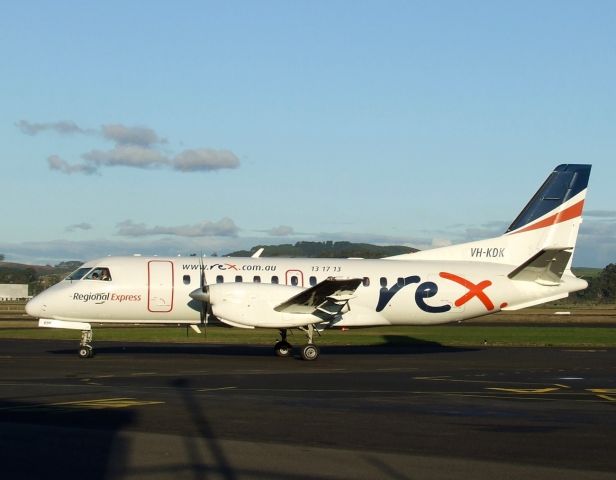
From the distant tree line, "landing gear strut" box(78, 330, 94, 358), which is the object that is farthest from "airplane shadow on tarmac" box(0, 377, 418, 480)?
the distant tree line

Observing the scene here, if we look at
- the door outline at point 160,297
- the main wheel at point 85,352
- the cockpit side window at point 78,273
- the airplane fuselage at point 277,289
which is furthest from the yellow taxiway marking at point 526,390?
the cockpit side window at point 78,273

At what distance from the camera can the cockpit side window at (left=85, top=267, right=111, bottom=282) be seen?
28.7m

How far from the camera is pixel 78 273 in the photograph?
28953 mm

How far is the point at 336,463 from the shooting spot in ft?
34.1

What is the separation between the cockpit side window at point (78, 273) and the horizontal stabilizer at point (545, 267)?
46.6ft

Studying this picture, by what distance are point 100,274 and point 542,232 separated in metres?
15.4

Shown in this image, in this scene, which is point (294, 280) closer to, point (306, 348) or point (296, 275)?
point (296, 275)

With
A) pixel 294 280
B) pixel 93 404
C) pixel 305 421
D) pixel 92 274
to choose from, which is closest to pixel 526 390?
pixel 305 421

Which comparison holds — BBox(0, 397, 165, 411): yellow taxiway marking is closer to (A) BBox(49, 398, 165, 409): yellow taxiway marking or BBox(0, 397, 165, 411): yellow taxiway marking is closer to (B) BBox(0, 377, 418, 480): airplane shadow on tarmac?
(A) BBox(49, 398, 165, 409): yellow taxiway marking

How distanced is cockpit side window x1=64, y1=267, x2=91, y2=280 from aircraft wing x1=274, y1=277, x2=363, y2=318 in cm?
660

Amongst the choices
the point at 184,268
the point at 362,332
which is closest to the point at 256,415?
the point at 184,268

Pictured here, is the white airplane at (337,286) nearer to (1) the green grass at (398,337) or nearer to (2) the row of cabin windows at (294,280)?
(2) the row of cabin windows at (294,280)

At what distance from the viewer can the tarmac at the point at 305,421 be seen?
10.2 meters

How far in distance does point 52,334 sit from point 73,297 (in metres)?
20.0
